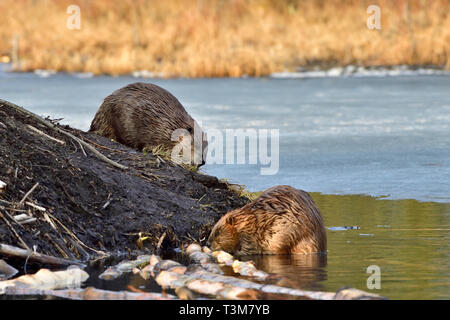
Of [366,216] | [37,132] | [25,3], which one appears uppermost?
[25,3]

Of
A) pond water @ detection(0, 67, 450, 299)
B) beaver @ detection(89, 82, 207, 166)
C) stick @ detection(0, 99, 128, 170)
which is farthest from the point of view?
beaver @ detection(89, 82, 207, 166)

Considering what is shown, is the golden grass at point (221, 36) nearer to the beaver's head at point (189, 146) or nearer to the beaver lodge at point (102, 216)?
Result: the beaver's head at point (189, 146)

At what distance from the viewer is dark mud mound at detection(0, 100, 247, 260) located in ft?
17.4

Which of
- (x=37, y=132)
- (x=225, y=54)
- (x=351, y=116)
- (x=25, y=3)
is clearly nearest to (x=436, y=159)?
(x=351, y=116)

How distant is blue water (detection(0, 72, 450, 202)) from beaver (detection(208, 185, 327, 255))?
2.46m

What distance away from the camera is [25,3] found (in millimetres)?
39125

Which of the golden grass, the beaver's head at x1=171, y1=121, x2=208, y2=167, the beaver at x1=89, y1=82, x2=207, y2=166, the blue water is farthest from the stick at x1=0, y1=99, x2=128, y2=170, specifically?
the golden grass

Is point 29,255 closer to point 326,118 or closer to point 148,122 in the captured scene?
point 148,122

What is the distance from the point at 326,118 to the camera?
13734 millimetres

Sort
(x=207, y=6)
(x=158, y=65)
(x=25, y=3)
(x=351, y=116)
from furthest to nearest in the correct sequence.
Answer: (x=25, y=3) → (x=207, y=6) → (x=158, y=65) → (x=351, y=116)

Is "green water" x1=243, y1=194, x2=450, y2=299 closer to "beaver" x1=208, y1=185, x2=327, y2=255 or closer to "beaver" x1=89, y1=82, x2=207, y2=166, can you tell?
"beaver" x1=208, y1=185, x2=327, y2=255

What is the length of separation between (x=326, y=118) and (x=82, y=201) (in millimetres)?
8488

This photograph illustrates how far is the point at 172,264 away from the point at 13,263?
95 cm

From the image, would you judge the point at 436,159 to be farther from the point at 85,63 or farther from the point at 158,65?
the point at 85,63
